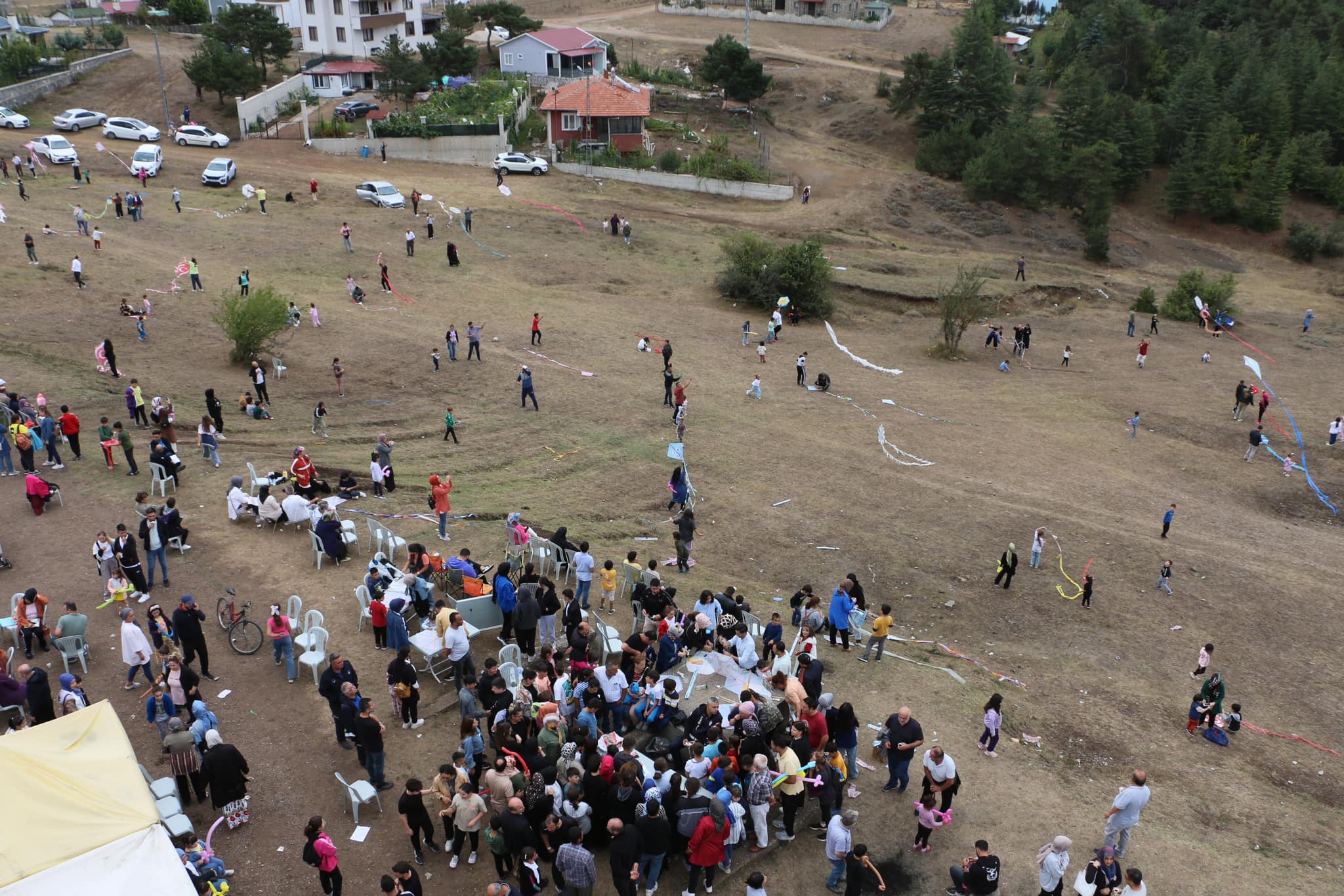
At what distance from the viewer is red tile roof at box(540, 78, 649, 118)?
55812 mm

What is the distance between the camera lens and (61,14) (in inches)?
3056

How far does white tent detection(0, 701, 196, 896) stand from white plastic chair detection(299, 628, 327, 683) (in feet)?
11.8

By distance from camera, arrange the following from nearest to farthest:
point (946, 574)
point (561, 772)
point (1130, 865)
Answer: point (561, 772) → point (1130, 865) → point (946, 574)

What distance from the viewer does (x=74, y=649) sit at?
13414mm

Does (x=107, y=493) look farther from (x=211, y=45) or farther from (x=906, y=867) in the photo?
(x=211, y=45)

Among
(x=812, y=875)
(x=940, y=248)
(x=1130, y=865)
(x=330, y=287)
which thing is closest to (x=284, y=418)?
(x=330, y=287)

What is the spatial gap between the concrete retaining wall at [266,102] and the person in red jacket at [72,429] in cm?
3790

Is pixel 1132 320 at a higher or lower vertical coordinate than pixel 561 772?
lower

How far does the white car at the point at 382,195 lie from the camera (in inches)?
1720

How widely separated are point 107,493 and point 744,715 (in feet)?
45.9

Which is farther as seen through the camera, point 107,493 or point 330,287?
point 330,287

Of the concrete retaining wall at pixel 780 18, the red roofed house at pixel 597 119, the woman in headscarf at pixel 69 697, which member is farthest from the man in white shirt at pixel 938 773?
the concrete retaining wall at pixel 780 18

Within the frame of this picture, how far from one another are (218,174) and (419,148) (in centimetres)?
1142

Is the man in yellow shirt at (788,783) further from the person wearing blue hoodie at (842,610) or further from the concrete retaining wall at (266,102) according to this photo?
the concrete retaining wall at (266,102)
